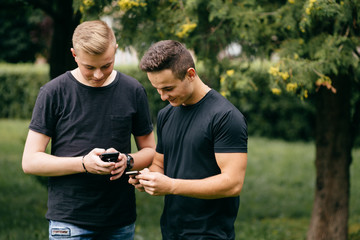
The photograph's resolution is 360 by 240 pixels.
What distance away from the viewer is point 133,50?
4.15 meters

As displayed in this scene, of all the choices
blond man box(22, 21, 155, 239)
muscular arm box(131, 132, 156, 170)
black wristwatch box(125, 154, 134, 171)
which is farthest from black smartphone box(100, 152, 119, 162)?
muscular arm box(131, 132, 156, 170)

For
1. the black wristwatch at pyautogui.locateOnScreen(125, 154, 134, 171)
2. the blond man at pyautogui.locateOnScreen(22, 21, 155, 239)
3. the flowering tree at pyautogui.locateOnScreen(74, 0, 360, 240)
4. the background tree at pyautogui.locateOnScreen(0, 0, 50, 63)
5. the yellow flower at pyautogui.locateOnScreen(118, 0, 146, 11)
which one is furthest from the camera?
the background tree at pyautogui.locateOnScreen(0, 0, 50, 63)

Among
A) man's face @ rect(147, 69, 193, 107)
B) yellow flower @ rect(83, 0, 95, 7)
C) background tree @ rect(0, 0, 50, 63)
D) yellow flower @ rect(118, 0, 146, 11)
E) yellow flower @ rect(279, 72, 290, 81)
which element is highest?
yellow flower @ rect(118, 0, 146, 11)

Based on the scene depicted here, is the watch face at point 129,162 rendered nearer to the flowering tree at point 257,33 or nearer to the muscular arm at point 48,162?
the muscular arm at point 48,162

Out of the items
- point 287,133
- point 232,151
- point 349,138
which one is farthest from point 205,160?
point 287,133

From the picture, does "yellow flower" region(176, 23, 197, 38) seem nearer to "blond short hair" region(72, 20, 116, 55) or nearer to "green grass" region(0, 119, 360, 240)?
"blond short hair" region(72, 20, 116, 55)

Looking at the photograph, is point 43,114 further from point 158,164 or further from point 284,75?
point 284,75

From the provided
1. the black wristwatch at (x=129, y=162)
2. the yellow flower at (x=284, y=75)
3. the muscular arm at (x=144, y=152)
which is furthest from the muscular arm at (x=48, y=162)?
the yellow flower at (x=284, y=75)

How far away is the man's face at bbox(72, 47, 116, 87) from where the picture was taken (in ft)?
8.05

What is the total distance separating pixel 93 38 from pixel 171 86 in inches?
18.8

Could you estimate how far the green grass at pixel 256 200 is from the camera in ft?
18.9

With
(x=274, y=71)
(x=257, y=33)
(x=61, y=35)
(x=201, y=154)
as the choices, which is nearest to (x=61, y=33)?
(x=61, y=35)

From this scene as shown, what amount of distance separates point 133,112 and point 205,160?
56cm

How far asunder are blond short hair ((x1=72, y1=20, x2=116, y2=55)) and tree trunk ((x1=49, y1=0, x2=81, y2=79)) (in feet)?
8.57
